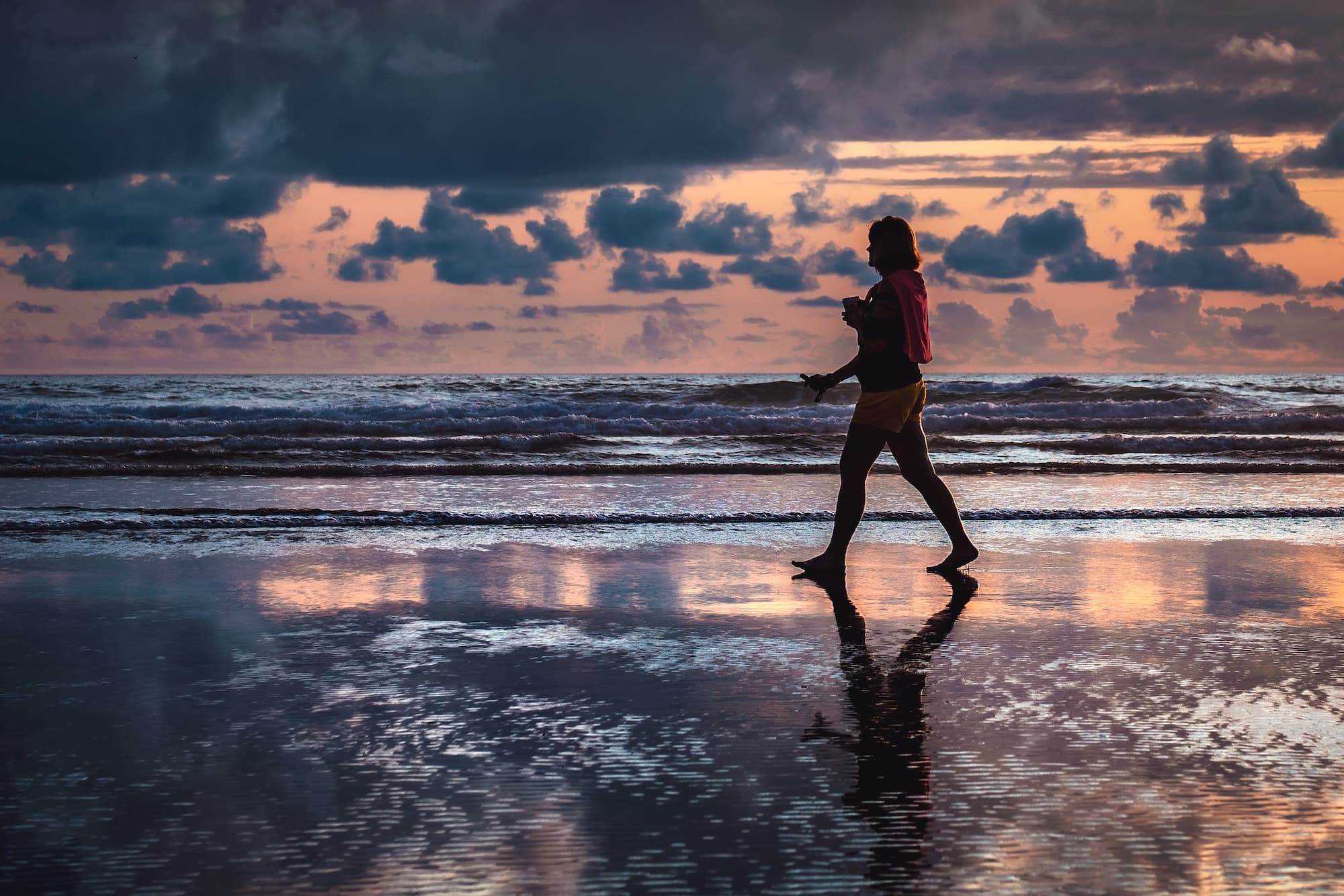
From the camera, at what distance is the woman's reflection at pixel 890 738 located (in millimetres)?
2574

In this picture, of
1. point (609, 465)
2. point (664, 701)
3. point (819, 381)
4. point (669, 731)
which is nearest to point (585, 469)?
point (609, 465)

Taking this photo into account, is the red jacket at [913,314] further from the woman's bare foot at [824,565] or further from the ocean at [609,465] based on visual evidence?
the ocean at [609,465]

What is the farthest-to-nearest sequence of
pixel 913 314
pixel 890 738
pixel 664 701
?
1. pixel 913 314
2. pixel 664 701
3. pixel 890 738

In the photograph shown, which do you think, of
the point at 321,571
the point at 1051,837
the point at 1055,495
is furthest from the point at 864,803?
the point at 1055,495

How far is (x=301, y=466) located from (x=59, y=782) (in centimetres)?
1046

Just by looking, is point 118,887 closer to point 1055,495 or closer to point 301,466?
point 1055,495

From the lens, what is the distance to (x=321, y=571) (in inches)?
249

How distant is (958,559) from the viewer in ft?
20.9

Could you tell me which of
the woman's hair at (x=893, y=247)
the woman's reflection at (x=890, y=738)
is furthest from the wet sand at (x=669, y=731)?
the woman's hair at (x=893, y=247)

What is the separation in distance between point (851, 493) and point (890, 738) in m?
3.02

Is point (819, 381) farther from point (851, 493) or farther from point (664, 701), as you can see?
point (664, 701)

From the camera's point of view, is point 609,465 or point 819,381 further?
point 609,465

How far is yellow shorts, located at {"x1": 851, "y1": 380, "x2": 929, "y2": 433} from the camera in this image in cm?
617

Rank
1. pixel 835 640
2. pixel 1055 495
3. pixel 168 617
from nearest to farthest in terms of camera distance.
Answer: pixel 835 640 < pixel 168 617 < pixel 1055 495
